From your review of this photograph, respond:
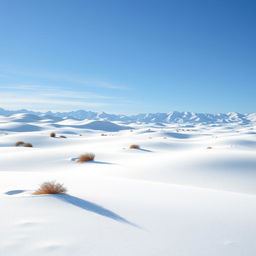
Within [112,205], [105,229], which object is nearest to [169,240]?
[105,229]

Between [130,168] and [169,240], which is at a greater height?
[169,240]

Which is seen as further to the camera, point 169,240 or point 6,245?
point 169,240

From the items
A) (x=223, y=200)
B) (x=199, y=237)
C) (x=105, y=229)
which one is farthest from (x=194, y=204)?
(x=105, y=229)

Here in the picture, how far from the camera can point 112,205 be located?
3.28 meters

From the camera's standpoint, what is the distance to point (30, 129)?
156 ft

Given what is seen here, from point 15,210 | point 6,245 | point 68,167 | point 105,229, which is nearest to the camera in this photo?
point 6,245

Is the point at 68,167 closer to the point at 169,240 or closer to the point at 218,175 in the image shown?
the point at 218,175

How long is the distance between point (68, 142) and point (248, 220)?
18034 mm

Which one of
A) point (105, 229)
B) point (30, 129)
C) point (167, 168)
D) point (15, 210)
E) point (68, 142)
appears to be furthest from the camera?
point (30, 129)

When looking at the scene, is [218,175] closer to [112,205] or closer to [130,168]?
[130,168]

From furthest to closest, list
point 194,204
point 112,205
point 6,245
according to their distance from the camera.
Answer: point 194,204 → point 112,205 → point 6,245

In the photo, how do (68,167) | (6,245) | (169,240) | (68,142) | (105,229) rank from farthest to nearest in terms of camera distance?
(68,142) → (68,167) → (105,229) → (169,240) → (6,245)

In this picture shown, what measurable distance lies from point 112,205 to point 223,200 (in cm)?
191

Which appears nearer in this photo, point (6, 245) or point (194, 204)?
point (6, 245)
